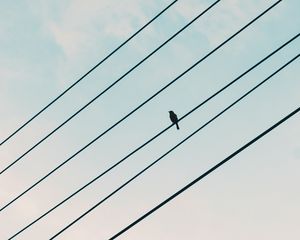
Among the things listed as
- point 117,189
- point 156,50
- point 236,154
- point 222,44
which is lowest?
point 236,154

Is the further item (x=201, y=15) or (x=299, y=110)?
(x=201, y=15)

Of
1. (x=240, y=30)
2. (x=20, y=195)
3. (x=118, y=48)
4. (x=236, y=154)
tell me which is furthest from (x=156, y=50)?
(x=20, y=195)

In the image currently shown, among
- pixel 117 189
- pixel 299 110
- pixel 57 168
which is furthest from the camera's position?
pixel 57 168

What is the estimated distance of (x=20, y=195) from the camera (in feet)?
30.0

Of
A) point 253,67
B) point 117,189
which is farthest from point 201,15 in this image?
point 117,189

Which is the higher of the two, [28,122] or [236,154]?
[28,122]

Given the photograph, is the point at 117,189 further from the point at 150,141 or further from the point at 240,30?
the point at 240,30

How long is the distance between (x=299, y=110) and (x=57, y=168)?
13.1 ft

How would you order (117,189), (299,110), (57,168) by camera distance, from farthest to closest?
(57,168), (117,189), (299,110)

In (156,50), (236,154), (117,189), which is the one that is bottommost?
(236,154)

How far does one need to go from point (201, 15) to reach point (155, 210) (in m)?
3.07

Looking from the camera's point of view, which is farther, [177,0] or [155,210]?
[177,0]

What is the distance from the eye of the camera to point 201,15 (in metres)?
8.38

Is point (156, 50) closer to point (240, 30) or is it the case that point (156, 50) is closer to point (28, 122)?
point (240, 30)
